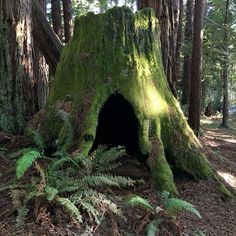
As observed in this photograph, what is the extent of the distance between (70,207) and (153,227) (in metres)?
0.94

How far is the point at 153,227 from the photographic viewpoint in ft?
14.0

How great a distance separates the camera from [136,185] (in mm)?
5477

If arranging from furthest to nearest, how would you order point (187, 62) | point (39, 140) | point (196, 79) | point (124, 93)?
point (187, 62) → point (196, 79) → point (124, 93) → point (39, 140)

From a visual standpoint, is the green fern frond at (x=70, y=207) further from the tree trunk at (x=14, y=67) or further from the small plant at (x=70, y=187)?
the tree trunk at (x=14, y=67)

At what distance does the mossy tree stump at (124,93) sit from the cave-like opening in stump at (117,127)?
2cm

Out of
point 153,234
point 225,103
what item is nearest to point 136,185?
point 153,234

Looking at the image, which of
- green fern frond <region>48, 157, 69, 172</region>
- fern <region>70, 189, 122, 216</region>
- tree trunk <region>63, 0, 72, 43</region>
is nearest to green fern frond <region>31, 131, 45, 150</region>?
green fern frond <region>48, 157, 69, 172</region>

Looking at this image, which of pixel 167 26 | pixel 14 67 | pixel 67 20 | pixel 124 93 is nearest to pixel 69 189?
pixel 124 93

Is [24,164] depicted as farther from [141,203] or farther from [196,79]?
[196,79]

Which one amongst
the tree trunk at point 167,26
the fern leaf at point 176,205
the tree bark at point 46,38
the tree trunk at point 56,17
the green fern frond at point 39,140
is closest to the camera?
A: the fern leaf at point 176,205

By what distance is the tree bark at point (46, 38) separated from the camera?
923 cm

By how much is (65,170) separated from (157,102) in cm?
207

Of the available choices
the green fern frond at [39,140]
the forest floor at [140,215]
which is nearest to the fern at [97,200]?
the forest floor at [140,215]

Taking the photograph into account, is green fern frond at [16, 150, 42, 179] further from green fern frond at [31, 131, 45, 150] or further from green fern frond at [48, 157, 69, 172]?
green fern frond at [31, 131, 45, 150]
